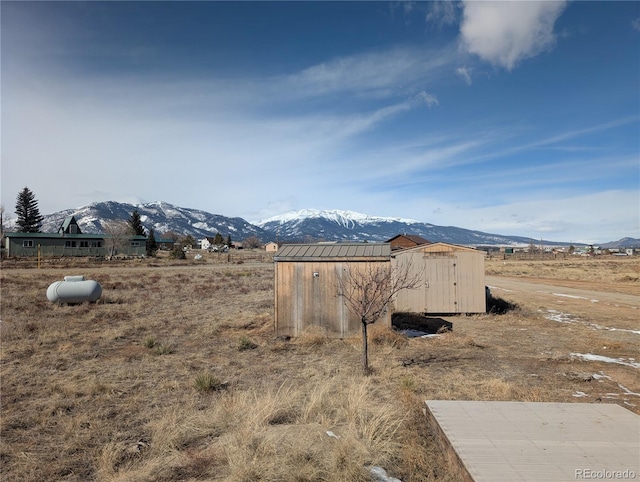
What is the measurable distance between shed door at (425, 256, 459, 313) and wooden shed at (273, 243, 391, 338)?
4851mm

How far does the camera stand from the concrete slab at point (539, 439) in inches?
147

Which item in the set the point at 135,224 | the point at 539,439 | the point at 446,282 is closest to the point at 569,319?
the point at 446,282

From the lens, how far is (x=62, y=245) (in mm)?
61938

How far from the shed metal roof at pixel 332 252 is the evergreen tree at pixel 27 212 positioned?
91471 millimetres

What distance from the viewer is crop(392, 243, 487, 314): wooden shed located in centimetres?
1603

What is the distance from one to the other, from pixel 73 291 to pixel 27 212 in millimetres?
86299

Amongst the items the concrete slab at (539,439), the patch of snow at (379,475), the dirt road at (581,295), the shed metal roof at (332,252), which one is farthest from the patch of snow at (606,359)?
the dirt road at (581,295)

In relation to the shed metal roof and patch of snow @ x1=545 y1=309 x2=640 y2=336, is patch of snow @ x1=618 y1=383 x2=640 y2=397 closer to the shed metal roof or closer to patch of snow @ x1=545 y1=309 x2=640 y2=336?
the shed metal roof

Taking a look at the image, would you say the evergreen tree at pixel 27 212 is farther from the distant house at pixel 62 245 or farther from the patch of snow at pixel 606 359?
the patch of snow at pixel 606 359

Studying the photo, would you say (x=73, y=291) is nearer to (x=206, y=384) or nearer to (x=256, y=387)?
(x=206, y=384)

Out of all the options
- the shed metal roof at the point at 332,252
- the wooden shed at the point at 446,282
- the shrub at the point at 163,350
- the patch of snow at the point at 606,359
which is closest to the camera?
the patch of snow at the point at 606,359

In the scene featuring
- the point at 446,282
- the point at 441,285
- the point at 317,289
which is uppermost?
the point at 317,289

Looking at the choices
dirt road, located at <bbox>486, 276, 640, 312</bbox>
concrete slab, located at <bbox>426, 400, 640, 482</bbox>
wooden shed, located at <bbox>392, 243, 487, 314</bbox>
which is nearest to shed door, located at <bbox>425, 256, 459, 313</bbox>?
wooden shed, located at <bbox>392, 243, 487, 314</bbox>

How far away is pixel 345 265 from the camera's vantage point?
1204cm
